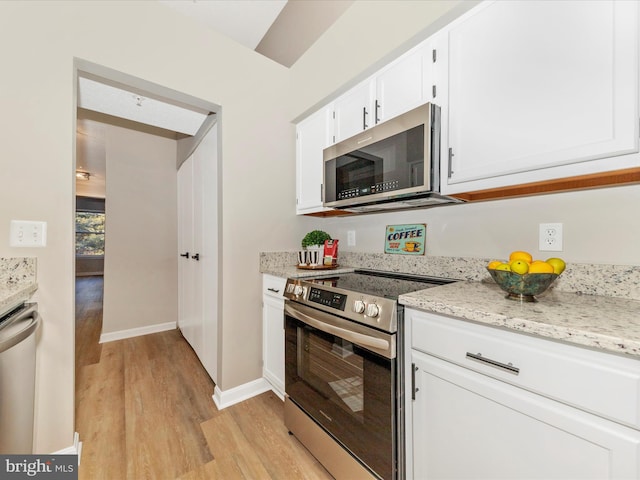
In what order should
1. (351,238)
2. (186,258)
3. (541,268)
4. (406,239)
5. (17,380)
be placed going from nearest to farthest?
(541,268) → (17,380) → (406,239) → (351,238) → (186,258)

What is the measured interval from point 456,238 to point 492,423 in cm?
93

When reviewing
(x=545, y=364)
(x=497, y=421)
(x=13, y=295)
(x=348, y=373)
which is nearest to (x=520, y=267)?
(x=545, y=364)

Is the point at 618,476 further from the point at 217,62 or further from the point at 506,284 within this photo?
the point at 217,62

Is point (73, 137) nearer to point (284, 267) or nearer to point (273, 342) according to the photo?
point (284, 267)

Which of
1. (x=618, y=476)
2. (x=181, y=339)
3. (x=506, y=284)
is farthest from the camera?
(x=181, y=339)

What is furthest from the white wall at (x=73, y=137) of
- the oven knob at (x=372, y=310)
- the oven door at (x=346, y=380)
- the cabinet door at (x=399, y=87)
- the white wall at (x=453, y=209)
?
the oven knob at (x=372, y=310)

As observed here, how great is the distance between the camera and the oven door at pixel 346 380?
3.52 ft

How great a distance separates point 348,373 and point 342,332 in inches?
7.7

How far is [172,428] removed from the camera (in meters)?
1.68

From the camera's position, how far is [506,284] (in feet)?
3.27

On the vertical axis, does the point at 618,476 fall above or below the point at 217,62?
below

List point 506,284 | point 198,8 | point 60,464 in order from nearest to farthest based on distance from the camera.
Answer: point 506,284, point 60,464, point 198,8

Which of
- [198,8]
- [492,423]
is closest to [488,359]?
[492,423]

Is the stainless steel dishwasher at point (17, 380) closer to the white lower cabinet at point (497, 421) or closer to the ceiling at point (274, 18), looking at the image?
the white lower cabinet at point (497, 421)
